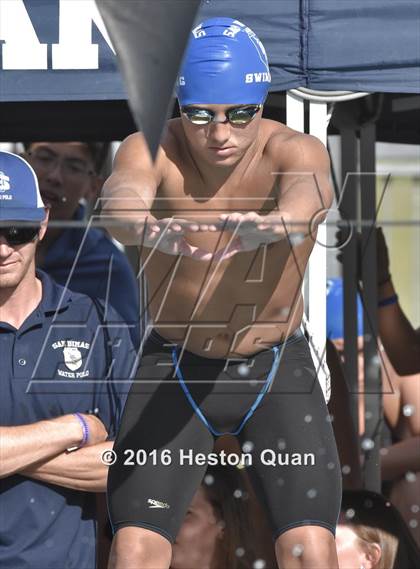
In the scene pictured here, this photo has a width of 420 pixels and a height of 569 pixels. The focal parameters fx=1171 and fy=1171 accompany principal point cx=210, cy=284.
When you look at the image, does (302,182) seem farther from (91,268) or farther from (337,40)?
(91,268)

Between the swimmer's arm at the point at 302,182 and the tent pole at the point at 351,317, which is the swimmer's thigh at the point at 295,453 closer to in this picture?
the swimmer's arm at the point at 302,182

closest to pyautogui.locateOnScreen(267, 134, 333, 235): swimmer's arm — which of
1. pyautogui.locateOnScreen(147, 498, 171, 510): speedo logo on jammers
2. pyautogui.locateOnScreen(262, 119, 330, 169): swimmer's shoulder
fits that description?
pyautogui.locateOnScreen(262, 119, 330, 169): swimmer's shoulder

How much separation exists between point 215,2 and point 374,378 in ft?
8.42

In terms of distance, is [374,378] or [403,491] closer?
[403,491]

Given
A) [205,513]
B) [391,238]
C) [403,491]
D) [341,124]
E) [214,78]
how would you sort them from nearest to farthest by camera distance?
[214,78]
[205,513]
[403,491]
[341,124]
[391,238]

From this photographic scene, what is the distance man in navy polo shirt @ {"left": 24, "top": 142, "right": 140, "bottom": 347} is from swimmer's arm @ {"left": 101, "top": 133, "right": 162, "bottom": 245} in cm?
210

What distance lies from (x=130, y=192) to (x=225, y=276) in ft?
1.64

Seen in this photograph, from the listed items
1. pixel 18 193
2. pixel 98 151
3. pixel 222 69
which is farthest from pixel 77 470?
pixel 98 151

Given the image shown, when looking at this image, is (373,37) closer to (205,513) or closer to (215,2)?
(215,2)

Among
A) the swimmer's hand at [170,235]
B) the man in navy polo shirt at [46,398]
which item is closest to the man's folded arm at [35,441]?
the man in navy polo shirt at [46,398]

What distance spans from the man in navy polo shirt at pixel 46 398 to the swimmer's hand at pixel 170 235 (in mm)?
1028

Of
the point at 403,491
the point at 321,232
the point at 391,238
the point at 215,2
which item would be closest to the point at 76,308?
the point at 321,232

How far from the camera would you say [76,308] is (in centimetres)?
397

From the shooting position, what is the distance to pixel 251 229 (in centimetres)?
279
